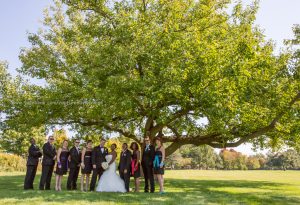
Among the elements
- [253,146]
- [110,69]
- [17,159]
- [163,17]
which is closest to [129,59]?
[110,69]

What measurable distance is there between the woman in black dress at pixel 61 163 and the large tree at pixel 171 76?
3357 millimetres

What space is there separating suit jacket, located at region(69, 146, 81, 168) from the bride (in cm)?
158

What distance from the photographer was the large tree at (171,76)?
16984mm

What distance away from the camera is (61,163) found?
14.9m

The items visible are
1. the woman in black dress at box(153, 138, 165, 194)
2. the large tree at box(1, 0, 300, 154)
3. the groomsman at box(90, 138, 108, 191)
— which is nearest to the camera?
the woman in black dress at box(153, 138, 165, 194)

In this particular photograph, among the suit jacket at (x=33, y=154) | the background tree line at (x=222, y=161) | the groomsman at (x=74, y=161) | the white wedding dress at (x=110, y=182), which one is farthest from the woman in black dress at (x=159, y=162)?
the background tree line at (x=222, y=161)

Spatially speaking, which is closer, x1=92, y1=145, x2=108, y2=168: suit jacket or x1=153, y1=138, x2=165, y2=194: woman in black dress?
x1=153, y1=138, x2=165, y2=194: woman in black dress

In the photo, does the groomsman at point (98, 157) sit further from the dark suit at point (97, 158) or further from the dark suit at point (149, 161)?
the dark suit at point (149, 161)

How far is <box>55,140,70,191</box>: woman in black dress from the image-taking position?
48.0 ft

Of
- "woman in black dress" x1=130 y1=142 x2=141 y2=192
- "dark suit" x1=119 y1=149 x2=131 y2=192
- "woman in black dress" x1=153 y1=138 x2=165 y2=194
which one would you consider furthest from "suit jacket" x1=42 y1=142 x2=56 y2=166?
"woman in black dress" x1=153 y1=138 x2=165 y2=194

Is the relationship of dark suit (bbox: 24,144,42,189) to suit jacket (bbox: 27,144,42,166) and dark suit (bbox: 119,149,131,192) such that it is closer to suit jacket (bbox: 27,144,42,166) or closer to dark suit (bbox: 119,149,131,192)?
suit jacket (bbox: 27,144,42,166)

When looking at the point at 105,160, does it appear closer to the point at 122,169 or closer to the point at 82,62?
the point at 122,169

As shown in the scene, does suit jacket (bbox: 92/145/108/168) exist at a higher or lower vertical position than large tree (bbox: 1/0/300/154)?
lower

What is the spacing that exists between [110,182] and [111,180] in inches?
3.8
